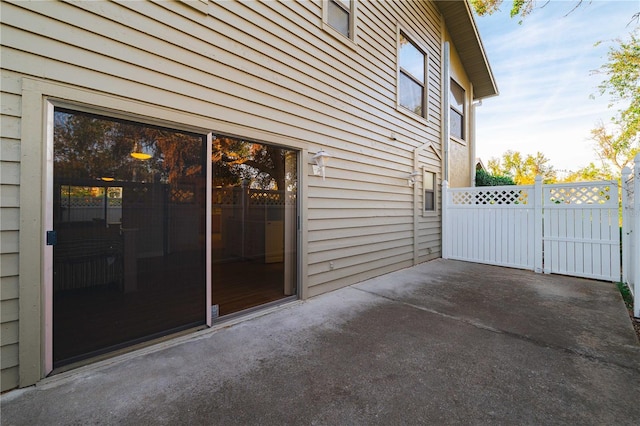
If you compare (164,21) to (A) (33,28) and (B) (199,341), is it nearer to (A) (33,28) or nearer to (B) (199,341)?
(A) (33,28)

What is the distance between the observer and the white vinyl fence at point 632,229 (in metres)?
3.03

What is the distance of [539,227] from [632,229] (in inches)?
63.6

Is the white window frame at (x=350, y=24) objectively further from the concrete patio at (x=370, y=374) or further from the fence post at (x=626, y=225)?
the fence post at (x=626, y=225)

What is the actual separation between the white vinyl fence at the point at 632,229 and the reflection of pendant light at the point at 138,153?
5.05m

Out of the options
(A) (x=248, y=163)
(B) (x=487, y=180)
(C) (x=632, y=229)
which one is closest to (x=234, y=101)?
(A) (x=248, y=163)

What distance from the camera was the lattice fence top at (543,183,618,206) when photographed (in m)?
4.56

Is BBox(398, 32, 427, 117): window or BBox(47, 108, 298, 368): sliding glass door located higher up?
BBox(398, 32, 427, 117): window

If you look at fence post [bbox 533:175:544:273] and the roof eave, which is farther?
the roof eave

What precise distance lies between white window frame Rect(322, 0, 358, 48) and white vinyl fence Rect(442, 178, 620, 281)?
4097 millimetres

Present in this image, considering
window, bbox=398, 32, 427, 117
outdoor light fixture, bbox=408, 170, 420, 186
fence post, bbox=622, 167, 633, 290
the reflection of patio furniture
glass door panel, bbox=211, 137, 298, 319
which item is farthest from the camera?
outdoor light fixture, bbox=408, 170, 420, 186

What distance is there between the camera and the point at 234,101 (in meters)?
2.84

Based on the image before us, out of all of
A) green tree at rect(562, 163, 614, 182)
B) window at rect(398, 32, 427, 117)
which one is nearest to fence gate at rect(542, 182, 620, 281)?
window at rect(398, 32, 427, 117)

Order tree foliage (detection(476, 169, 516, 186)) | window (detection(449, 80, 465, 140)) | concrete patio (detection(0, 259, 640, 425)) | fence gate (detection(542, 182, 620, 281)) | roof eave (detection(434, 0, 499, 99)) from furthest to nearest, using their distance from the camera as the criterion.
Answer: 1. tree foliage (detection(476, 169, 516, 186))
2. window (detection(449, 80, 465, 140))
3. roof eave (detection(434, 0, 499, 99))
4. fence gate (detection(542, 182, 620, 281))
5. concrete patio (detection(0, 259, 640, 425))

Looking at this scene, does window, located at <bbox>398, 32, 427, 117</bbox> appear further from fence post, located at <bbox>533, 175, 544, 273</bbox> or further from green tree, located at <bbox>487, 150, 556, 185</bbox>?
green tree, located at <bbox>487, 150, 556, 185</bbox>
